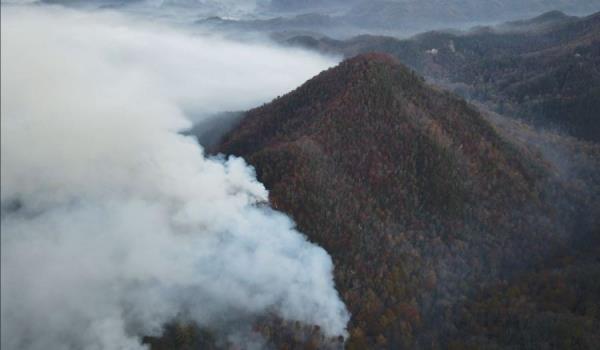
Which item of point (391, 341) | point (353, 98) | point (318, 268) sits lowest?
point (391, 341)

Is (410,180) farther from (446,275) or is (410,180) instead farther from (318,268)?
(318,268)

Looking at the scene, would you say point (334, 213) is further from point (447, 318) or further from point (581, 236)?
point (581, 236)

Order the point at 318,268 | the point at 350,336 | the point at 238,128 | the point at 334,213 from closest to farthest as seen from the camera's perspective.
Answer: the point at 350,336 < the point at 318,268 < the point at 334,213 < the point at 238,128

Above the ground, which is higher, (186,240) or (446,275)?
(186,240)

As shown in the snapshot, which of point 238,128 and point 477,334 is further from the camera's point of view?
point 238,128

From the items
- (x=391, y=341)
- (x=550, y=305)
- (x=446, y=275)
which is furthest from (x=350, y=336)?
(x=550, y=305)

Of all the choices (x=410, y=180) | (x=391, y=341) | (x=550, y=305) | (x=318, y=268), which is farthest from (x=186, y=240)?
(x=550, y=305)

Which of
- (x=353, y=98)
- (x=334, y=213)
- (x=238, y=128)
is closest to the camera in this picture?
(x=334, y=213)
